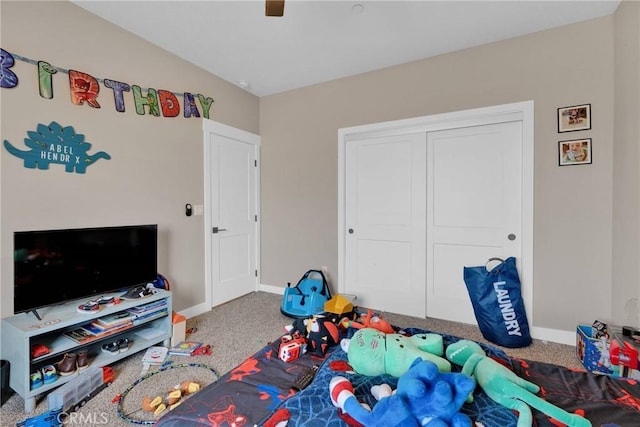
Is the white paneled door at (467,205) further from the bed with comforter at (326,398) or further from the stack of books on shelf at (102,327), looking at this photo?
the stack of books on shelf at (102,327)

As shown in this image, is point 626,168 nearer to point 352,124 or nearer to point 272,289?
point 352,124

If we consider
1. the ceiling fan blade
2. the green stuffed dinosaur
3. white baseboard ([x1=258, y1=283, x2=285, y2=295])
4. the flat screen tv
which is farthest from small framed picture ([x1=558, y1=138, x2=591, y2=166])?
the flat screen tv

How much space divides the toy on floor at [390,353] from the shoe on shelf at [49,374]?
1768 millimetres

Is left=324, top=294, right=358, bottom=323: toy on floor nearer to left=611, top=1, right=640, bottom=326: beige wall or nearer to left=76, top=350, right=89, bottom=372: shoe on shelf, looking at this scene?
left=76, top=350, right=89, bottom=372: shoe on shelf

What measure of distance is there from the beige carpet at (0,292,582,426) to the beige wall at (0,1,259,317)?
0.48 meters

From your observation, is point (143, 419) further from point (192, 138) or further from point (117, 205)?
point (192, 138)

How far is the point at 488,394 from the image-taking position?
1045 mm

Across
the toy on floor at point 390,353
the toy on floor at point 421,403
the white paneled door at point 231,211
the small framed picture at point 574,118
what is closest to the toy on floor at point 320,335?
the toy on floor at point 390,353

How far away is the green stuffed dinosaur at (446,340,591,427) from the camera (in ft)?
2.99

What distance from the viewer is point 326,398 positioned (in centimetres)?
105

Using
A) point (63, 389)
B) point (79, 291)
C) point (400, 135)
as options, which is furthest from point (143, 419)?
point (400, 135)

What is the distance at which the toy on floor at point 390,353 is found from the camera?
3.89ft

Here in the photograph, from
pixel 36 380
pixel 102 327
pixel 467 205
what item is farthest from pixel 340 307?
pixel 36 380

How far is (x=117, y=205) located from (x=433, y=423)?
2605 millimetres
